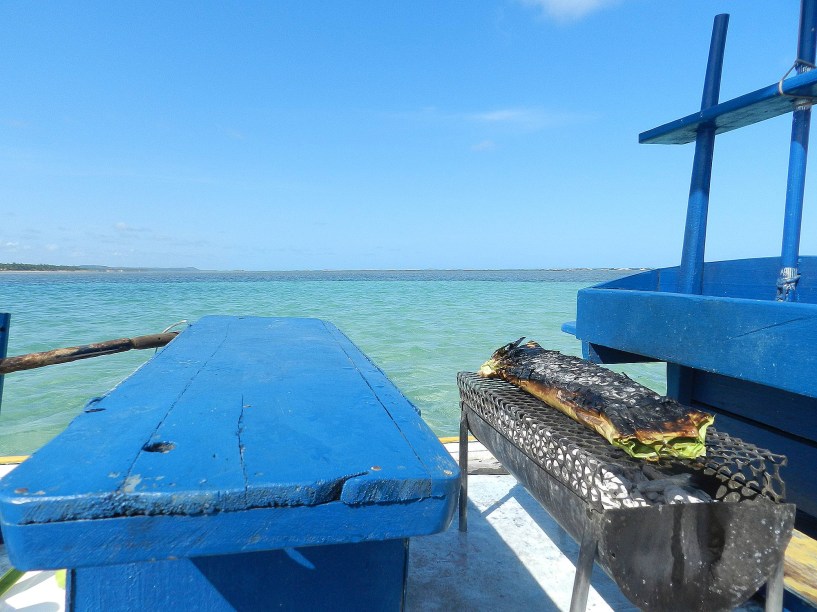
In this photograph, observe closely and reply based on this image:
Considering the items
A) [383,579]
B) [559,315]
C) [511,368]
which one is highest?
[511,368]

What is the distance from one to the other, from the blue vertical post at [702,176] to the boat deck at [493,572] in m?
1.47

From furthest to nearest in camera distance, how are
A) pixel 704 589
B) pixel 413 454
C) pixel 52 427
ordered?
pixel 52 427 < pixel 704 589 < pixel 413 454

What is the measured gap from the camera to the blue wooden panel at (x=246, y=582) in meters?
1.02

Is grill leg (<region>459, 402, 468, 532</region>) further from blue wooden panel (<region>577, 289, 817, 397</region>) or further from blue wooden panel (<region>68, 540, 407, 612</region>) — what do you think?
blue wooden panel (<region>68, 540, 407, 612</region>)

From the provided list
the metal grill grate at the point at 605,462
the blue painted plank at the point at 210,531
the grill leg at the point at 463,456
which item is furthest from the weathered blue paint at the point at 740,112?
the blue painted plank at the point at 210,531

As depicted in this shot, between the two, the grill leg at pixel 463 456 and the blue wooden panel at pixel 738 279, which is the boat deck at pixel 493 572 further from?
the blue wooden panel at pixel 738 279

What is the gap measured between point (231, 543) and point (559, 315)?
57.1 feet

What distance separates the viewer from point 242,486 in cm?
68

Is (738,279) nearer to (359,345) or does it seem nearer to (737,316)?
(737,316)

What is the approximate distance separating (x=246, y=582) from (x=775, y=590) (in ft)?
3.51

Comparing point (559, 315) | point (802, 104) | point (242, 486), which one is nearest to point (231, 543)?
point (242, 486)

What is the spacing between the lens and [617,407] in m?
1.39

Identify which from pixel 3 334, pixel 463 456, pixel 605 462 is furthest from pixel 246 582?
pixel 3 334

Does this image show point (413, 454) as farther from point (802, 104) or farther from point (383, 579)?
point (802, 104)
